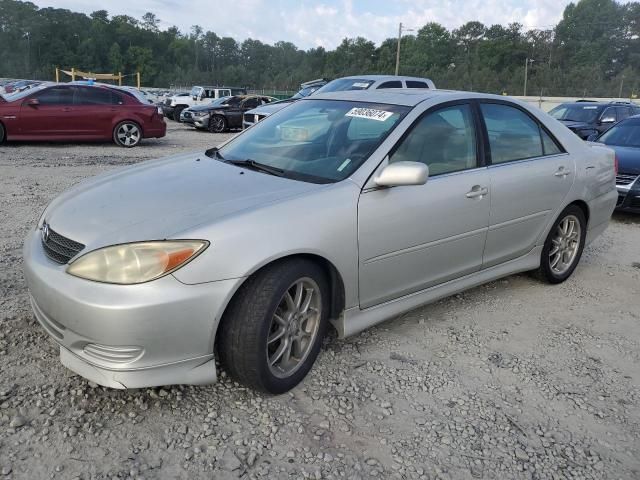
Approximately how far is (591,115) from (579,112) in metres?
0.31

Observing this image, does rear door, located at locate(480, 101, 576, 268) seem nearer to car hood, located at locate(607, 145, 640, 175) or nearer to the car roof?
the car roof

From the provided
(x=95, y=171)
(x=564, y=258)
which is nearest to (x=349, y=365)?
(x=564, y=258)

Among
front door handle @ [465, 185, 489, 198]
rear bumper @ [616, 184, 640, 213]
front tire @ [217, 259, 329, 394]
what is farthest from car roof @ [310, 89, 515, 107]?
rear bumper @ [616, 184, 640, 213]

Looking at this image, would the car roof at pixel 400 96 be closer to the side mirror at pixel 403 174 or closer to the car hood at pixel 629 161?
the side mirror at pixel 403 174

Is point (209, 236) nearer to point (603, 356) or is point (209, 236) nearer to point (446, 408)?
point (446, 408)

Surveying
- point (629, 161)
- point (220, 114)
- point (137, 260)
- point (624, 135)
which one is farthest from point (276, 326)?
point (220, 114)

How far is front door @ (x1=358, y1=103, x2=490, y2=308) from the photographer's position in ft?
10.3

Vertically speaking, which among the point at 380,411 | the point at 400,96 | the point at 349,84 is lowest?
the point at 380,411

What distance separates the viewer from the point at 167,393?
2807mm

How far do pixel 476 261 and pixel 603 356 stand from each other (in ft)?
3.19

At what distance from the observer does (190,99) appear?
87.6 ft

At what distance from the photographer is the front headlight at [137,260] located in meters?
2.42

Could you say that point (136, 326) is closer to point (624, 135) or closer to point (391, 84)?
point (624, 135)

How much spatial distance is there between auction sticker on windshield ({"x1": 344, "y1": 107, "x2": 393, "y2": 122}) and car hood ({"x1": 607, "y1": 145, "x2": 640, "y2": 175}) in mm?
5199
